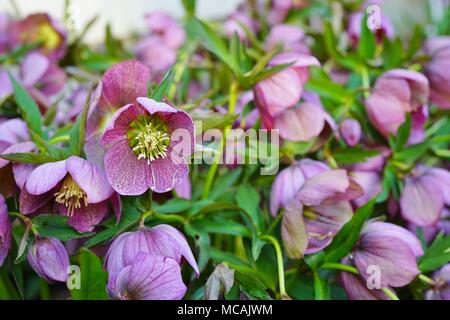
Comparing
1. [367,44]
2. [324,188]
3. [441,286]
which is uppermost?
[367,44]

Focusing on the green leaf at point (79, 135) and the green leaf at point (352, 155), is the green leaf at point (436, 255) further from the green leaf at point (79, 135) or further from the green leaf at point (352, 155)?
the green leaf at point (79, 135)

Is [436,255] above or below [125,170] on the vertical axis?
below

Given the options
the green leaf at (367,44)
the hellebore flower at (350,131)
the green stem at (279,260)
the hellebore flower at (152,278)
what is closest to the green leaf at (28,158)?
the hellebore flower at (152,278)

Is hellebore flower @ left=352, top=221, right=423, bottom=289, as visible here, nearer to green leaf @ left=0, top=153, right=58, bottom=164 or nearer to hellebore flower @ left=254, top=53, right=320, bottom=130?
hellebore flower @ left=254, top=53, right=320, bottom=130

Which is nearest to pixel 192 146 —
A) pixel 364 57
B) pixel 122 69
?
pixel 122 69

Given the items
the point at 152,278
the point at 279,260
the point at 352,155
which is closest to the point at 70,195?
the point at 152,278

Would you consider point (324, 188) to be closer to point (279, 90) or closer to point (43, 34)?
point (279, 90)
